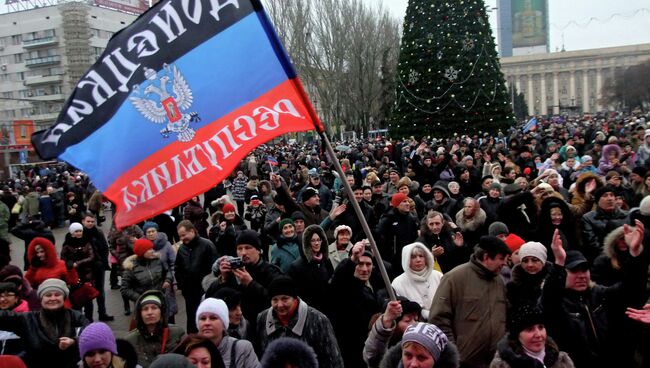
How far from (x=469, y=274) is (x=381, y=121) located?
50.9 meters

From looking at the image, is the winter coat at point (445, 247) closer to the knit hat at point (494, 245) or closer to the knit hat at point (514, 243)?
the knit hat at point (514, 243)

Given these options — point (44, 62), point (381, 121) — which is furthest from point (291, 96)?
point (44, 62)

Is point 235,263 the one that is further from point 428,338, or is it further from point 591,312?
point 591,312

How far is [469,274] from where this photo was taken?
4.37 meters

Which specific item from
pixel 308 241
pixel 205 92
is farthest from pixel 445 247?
pixel 205 92

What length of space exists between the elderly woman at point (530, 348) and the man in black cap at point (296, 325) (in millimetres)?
1203

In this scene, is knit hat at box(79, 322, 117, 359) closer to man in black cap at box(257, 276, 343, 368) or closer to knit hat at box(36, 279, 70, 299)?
man in black cap at box(257, 276, 343, 368)

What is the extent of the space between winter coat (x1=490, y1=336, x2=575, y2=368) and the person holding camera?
1.96 m

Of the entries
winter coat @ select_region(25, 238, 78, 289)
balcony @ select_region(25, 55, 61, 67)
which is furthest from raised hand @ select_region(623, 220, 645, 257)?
balcony @ select_region(25, 55, 61, 67)

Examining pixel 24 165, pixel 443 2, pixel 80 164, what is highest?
pixel 443 2

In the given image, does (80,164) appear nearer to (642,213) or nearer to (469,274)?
(469,274)

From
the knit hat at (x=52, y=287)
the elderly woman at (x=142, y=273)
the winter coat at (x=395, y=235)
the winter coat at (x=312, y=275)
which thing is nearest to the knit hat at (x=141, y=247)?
the elderly woman at (x=142, y=273)

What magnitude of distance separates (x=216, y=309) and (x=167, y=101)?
140 centimetres

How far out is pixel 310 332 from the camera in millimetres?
4242
